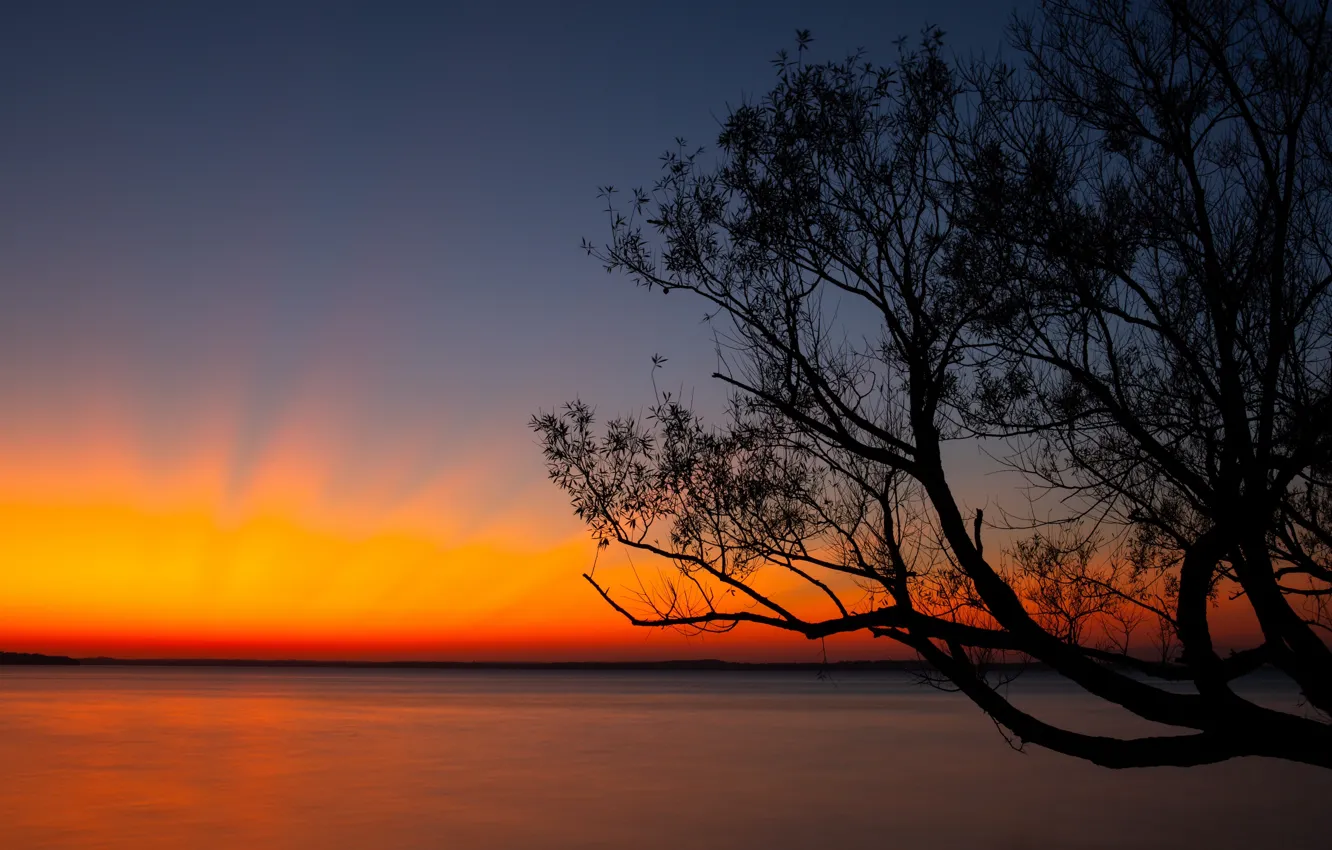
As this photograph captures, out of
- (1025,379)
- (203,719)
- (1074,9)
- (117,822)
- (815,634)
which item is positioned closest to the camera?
(815,634)

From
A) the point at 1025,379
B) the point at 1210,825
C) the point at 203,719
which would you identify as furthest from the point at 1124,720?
the point at 1025,379

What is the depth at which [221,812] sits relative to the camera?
32.2 meters

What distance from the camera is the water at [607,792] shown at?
2830cm

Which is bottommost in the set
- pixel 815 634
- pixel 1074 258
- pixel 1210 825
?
pixel 1210 825

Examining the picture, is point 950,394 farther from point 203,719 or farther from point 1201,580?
point 203,719

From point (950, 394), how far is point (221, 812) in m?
28.8

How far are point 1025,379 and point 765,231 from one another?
3050mm

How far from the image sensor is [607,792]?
36.8m

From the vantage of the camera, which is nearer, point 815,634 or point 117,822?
point 815,634

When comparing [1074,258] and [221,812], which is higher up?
[1074,258]

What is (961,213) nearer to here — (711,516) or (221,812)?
(711,516)

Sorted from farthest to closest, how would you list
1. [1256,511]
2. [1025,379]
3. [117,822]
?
1. [117,822]
2. [1025,379]
3. [1256,511]

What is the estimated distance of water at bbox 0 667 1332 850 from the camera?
2830 cm

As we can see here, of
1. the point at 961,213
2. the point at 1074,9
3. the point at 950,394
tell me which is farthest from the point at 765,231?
the point at 1074,9
